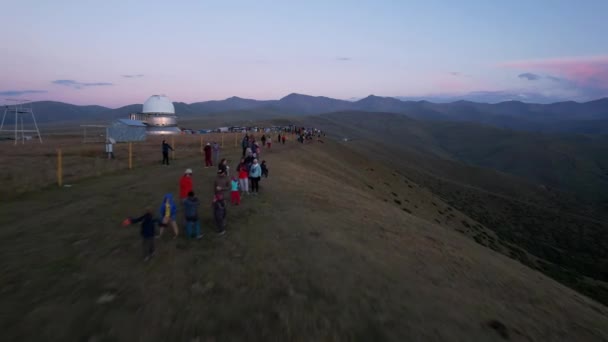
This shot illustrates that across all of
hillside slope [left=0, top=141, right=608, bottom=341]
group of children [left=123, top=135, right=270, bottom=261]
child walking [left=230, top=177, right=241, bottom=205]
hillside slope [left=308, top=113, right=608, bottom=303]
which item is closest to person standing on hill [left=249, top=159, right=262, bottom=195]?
hillside slope [left=0, top=141, right=608, bottom=341]

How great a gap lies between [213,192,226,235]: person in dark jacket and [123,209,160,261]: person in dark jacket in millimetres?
2129

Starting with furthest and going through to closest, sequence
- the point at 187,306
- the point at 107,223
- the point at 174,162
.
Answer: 1. the point at 174,162
2. the point at 107,223
3. the point at 187,306

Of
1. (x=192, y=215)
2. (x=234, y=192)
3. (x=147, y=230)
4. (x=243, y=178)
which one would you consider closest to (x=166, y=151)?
(x=243, y=178)

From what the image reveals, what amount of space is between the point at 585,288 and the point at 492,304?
566 inches

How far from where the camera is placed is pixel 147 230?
913 cm

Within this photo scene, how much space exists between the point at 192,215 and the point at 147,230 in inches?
63.1

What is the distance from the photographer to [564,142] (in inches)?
5969

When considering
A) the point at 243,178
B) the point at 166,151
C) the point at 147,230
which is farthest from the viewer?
the point at 166,151

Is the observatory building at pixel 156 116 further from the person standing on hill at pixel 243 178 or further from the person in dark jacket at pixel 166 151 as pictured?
the person standing on hill at pixel 243 178

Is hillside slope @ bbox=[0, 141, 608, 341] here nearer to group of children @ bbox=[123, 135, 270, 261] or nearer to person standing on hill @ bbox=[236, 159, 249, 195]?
group of children @ bbox=[123, 135, 270, 261]

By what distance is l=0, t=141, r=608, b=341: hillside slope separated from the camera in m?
Result: 6.75

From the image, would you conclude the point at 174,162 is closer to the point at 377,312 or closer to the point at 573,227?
the point at 377,312

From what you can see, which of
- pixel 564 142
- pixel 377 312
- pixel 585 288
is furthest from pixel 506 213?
pixel 564 142

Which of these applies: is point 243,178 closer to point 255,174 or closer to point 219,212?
point 255,174
